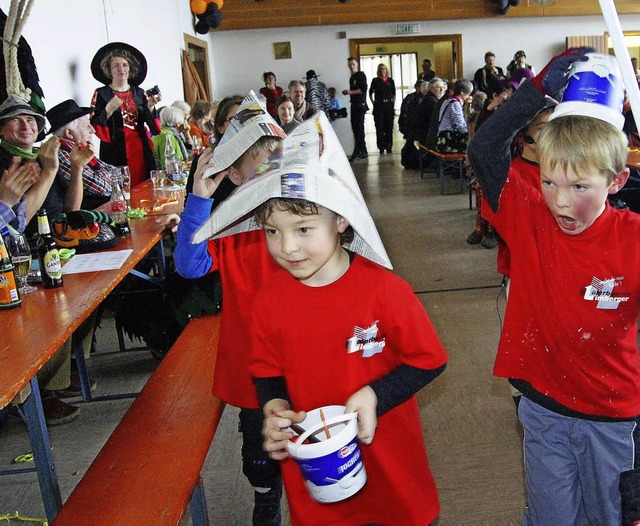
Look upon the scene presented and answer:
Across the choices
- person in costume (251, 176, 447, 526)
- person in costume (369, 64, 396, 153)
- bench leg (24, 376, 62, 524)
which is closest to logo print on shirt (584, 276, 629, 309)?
person in costume (251, 176, 447, 526)

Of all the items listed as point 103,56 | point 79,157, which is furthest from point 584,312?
point 103,56

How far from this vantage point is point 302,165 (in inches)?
53.8

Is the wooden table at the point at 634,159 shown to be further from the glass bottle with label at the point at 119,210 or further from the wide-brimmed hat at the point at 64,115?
the wide-brimmed hat at the point at 64,115

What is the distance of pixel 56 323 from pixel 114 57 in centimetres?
483

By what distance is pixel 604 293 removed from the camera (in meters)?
1.67

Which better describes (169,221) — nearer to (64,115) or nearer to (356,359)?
(64,115)

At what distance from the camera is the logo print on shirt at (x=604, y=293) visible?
5.42 ft

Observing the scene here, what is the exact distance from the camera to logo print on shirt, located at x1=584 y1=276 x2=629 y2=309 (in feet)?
5.42

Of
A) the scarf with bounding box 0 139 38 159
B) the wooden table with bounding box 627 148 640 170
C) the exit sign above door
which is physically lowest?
the wooden table with bounding box 627 148 640 170

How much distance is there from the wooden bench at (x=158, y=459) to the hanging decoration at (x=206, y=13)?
12.0 meters

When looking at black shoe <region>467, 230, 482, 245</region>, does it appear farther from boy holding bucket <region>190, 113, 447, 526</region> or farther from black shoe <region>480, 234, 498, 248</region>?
boy holding bucket <region>190, 113, 447, 526</region>

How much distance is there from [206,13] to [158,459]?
1289 centimetres

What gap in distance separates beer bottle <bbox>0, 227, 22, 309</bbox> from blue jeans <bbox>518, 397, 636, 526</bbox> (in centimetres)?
170

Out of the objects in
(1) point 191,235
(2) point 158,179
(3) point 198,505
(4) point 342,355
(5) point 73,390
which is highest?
(1) point 191,235
